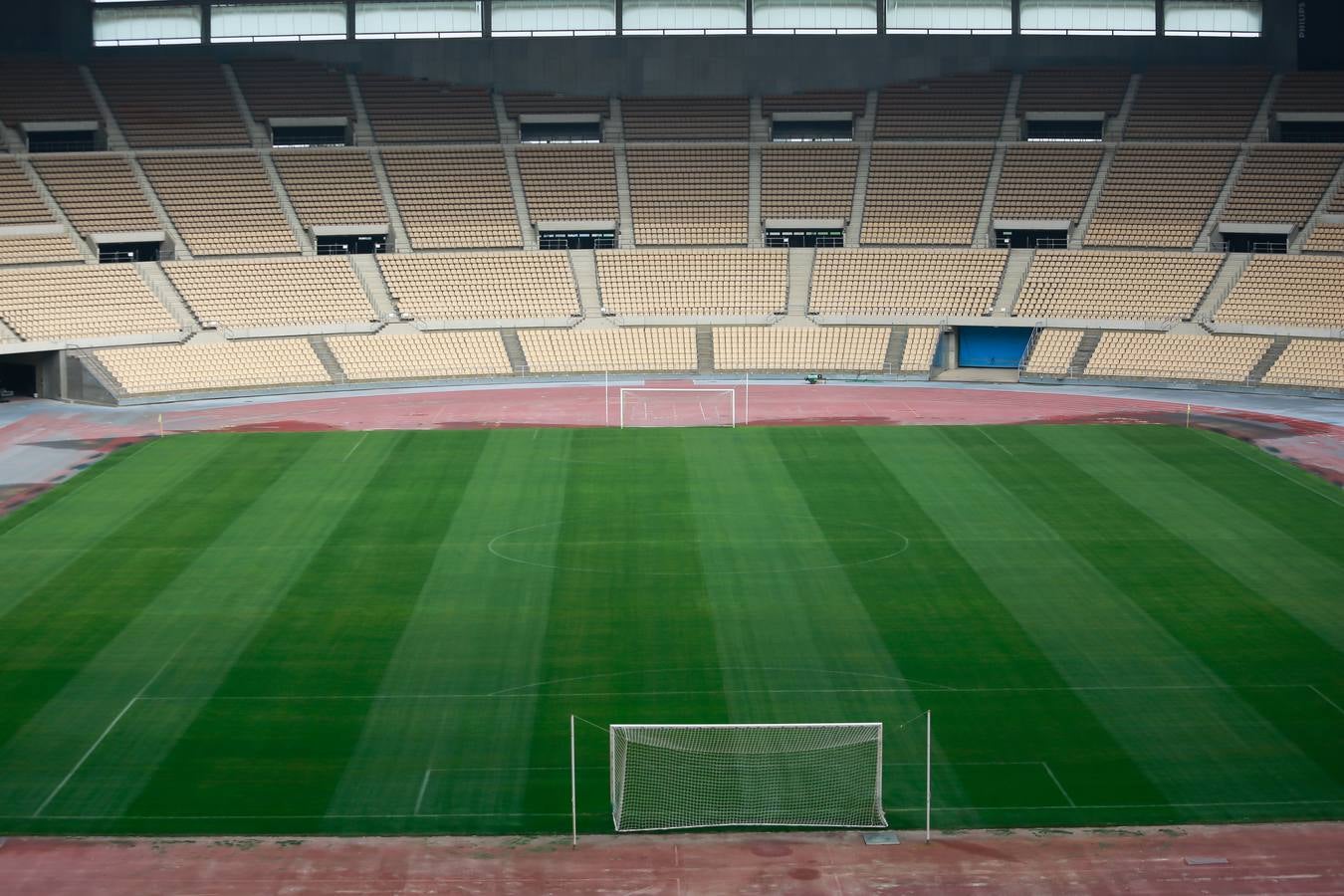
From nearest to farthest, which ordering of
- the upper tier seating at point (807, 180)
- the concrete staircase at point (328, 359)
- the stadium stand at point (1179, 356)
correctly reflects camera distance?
the stadium stand at point (1179, 356) < the concrete staircase at point (328, 359) < the upper tier seating at point (807, 180)

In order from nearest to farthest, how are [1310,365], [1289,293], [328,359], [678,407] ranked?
[678,407], [1310,365], [328,359], [1289,293]

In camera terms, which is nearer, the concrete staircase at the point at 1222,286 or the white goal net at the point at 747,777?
the white goal net at the point at 747,777

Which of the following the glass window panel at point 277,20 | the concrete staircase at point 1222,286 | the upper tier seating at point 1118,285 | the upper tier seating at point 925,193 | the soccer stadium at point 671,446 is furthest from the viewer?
the glass window panel at point 277,20

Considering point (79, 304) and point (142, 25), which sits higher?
point (142, 25)

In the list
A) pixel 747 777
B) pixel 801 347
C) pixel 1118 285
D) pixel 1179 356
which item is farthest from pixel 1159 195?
pixel 747 777

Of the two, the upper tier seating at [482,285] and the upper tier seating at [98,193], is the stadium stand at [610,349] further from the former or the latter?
the upper tier seating at [98,193]

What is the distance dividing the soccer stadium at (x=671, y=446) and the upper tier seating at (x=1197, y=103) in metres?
0.29

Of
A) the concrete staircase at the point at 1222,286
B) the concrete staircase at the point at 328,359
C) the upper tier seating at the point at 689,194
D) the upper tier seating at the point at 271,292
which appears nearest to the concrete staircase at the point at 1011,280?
the concrete staircase at the point at 1222,286

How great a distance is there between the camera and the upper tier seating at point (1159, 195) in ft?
222

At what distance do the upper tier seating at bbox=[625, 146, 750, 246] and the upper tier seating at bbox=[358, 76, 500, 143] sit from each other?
7.20 m

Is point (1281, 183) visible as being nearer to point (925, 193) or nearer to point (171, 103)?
point (925, 193)

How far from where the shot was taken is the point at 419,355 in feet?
206

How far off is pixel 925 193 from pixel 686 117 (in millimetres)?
11935

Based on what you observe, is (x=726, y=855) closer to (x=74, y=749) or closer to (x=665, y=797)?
(x=665, y=797)
